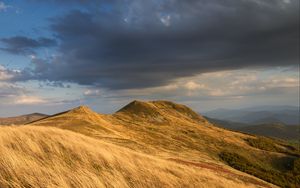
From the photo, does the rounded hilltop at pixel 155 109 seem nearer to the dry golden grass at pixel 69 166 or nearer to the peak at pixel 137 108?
the peak at pixel 137 108

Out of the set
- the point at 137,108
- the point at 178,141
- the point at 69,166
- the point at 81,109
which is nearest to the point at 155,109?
the point at 137,108

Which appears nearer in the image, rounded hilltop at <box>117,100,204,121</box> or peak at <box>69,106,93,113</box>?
peak at <box>69,106,93,113</box>

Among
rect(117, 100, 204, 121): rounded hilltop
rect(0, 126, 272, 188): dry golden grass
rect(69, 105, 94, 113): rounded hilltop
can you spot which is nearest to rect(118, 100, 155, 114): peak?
rect(117, 100, 204, 121): rounded hilltop

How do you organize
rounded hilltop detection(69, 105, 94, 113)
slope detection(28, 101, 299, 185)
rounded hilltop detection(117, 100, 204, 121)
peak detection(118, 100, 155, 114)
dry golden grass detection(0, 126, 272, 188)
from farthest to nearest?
peak detection(118, 100, 155, 114)
rounded hilltop detection(117, 100, 204, 121)
rounded hilltop detection(69, 105, 94, 113)
slope detection(28, 101, 299, 185)
dry golden grass detection(0, 126, 272, 188)

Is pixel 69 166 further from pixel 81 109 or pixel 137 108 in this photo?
pixel 137 108

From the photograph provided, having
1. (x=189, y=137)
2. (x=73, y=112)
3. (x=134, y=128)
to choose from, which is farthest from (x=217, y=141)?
(x=73, y=112)

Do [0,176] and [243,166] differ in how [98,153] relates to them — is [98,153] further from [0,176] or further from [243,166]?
[243,166]

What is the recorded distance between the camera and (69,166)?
19.8 meters

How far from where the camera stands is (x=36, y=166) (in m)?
18.2

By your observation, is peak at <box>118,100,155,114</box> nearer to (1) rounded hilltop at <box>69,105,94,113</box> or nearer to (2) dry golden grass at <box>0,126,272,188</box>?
(1) rounded hilltop at <box>69,105,94,113</box>

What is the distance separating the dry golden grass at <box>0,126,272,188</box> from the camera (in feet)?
57.3

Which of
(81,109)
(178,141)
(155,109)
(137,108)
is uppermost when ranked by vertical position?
(81,109)

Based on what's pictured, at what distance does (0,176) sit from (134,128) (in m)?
82.3

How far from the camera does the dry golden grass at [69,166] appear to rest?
57.3 feet
